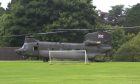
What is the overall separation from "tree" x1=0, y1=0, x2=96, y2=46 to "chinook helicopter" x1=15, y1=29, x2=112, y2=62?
18.9 metres

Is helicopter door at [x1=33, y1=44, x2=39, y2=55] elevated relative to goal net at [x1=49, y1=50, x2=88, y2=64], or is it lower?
elevated

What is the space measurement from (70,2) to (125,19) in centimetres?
3395

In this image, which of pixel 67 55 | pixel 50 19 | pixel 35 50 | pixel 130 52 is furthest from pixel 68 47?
pixel 50 19

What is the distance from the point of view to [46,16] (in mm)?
68125

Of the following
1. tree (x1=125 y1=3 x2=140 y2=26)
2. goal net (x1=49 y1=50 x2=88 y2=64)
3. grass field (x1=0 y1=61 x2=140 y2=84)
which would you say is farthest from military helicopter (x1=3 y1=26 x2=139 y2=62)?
tree (x1=125 y1=3 x2=140 y2=26)

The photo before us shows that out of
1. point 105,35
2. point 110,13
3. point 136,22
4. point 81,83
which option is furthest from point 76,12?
point 81,83

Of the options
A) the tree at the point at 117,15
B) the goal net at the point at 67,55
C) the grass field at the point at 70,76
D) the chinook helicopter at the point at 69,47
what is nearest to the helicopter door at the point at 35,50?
the chinook helicopter at the point at 69,47

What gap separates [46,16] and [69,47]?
22566mm

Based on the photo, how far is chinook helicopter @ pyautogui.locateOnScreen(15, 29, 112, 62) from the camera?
4575cm

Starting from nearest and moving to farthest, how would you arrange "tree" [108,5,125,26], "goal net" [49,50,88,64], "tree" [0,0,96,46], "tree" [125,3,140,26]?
"goal net" [49,50,88,64] → "tree" [0,0,96,46] → "tree" [125,3,140,26] → "tree" [108,5,125,26]

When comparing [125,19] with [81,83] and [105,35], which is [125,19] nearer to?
[105,35]

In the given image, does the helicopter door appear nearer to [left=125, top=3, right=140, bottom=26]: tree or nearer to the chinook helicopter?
the chinook helicopter

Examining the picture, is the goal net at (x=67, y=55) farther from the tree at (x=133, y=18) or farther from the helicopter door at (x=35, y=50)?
the tree at (x=133, y=18)

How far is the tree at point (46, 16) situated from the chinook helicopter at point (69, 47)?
62.0 feet
